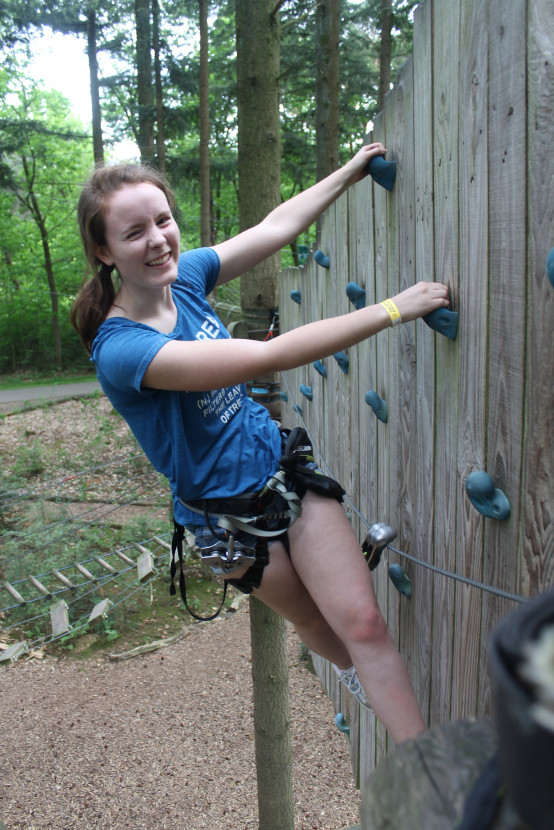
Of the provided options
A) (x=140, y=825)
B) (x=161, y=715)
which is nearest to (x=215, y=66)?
(x=161, y=715)

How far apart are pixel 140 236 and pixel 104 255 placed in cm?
17

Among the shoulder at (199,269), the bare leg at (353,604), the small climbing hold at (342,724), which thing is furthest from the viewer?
the small climbing hold at (342,724)

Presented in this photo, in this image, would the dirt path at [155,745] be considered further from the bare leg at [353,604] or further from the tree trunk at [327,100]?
the tree trunk at [327,100]

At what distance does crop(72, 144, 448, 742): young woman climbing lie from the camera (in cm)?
183

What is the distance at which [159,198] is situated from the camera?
2096mm

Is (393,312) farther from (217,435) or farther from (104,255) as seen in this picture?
(104,255)

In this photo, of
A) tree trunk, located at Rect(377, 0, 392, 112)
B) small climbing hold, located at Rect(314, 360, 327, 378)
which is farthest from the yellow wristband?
tree trunk, located at Rect(377, 0, 392, 112)

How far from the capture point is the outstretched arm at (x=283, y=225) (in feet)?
7.76

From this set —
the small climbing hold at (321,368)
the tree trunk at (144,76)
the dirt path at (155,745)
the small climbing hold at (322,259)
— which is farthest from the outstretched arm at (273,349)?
the tree trunk at (144,76)

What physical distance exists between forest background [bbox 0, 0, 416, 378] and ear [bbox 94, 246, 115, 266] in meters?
4.39

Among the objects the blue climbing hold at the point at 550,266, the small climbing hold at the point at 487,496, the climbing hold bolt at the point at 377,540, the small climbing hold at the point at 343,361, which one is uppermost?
the blue climbing hold at the point at 550,266

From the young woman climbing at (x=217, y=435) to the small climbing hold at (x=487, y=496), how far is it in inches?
19.8

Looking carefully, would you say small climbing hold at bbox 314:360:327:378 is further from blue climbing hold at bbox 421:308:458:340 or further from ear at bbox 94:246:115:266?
blue climbing hold at bbox 421:308:458:340

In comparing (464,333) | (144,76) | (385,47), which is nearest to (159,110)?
(144,76)
